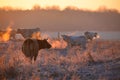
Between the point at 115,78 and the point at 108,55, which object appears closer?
the point at 115,78

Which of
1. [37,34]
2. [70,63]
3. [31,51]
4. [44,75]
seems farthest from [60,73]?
[37,34]

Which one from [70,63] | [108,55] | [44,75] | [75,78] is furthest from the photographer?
[108,55]

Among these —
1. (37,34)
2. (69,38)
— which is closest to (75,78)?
(69,38)

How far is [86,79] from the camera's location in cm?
1166

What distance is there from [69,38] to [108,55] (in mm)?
6528

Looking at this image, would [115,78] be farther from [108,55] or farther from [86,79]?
[108,55]

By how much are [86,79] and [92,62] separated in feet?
13.1

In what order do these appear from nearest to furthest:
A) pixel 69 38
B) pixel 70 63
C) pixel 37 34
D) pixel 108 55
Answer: pixel 70 63 < pixel 108 55 < pixel 69 38 < pixel 37 34

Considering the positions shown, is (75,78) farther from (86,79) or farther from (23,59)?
(23,59)

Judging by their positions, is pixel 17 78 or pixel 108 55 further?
pixel 108 55

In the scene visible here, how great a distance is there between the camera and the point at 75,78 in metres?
11.2

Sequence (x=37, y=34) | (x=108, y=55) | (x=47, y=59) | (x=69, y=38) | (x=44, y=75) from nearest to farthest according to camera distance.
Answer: (x=44, y=75) < (x=47, y=59) < (x=108, y=55) < (x=69, y=38) < (x=37, y=34)

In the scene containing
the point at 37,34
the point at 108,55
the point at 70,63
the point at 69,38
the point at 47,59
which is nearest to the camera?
the point at 70,63

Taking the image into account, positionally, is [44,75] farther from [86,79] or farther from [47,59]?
[47,59]
